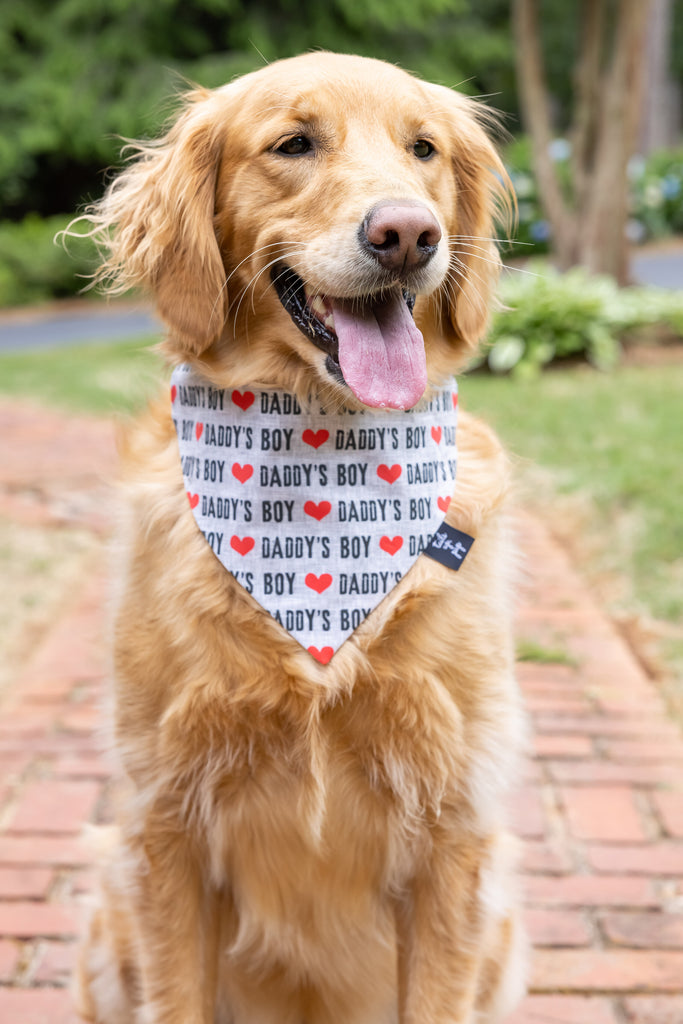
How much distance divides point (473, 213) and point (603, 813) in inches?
67.1

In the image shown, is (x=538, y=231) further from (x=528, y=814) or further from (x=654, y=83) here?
(x=528, y=814)

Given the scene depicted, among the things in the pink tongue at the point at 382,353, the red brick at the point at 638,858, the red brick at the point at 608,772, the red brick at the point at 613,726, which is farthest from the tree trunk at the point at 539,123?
the pink tongue at the point at 382,353

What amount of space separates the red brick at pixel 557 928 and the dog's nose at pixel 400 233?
165cm

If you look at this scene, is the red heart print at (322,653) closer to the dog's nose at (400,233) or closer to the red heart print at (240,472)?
the red heart print at (240,472)

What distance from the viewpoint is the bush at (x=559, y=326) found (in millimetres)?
8891

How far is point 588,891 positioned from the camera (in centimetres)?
270

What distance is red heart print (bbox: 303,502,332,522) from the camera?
212 cm

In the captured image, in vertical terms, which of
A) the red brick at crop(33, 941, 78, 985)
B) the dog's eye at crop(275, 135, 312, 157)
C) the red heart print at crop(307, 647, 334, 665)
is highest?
the dog's eye at crop(275, 135, 312, 157)

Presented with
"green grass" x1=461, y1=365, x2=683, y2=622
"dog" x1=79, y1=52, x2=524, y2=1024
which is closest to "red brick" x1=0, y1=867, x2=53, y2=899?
"dog" x1=79, y1=52, x2=524, y2=1024

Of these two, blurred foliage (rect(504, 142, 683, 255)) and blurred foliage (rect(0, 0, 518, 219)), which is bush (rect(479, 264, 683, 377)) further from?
blurred foliage (rect(0, 0, 518, 219))

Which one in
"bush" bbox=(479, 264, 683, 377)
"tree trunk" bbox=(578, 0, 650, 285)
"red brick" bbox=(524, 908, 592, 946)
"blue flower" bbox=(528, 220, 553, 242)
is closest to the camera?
"red brick" bbox=(524, 908, 592, 946)

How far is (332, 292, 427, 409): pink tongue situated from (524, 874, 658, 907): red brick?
1447mm

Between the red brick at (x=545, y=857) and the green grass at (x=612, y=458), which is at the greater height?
the green grass at (x=612, y=458)

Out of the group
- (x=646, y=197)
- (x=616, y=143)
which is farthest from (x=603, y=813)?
(x=646, y=197)
